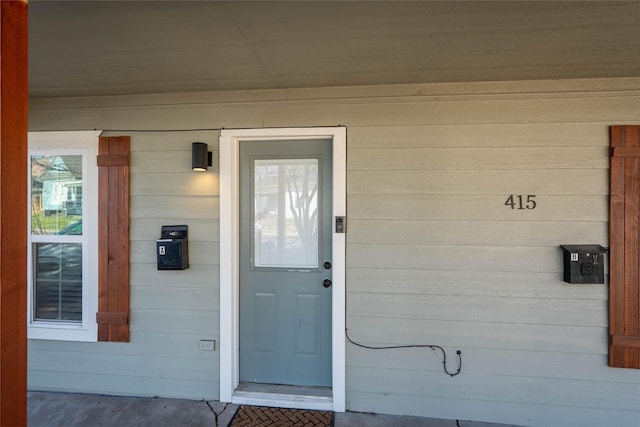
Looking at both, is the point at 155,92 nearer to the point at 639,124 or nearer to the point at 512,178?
the point at 512,178

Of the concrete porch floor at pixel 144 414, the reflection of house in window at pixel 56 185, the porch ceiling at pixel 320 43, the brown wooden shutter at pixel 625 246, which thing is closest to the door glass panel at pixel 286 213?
the porch ceiling at pixel 320 43

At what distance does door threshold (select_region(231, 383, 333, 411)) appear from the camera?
2.52 metres

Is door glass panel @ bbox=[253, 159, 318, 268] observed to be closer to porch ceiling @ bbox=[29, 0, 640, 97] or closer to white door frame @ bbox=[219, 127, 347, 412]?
white door frame @ bbox=[219, 127, 347, 412]

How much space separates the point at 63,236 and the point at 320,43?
252 cm

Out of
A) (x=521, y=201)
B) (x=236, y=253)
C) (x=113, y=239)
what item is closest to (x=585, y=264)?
(x=521, y=201)

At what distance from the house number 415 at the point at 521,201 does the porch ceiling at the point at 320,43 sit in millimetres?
792

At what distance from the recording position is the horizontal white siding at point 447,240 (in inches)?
91.7

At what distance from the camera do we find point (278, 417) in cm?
242

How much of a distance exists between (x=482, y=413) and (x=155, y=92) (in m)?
3.32

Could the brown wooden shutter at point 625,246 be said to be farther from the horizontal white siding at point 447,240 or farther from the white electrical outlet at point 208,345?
the white electrical outlet at point 208,345

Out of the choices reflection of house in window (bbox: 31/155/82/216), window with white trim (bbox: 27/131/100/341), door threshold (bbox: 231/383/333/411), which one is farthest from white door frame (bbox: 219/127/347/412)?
reflection of house in window (bbox: 31/155/82/216)

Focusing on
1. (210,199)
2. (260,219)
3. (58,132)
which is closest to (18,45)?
(210,199)

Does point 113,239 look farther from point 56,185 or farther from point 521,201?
point 521,201

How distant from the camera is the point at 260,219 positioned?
2721mm
